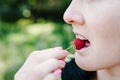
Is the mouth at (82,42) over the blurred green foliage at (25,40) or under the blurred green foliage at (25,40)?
over

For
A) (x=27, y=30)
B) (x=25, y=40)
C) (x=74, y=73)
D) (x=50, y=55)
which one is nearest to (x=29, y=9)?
(x=27, y=30)

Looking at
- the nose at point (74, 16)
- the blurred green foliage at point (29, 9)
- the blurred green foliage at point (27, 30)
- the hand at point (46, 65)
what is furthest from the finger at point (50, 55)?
the blurred green foliage at point (29, 9)

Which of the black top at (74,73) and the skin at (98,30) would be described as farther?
the black top at (74,73)

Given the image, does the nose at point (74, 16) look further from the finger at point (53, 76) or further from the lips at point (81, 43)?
the finger at point (53, 76)

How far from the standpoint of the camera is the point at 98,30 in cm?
138

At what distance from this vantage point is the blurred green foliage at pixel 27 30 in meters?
3.23

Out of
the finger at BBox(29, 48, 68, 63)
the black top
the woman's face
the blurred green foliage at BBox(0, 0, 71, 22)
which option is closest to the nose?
the woman's face

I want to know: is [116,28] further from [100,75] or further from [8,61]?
[8,61]

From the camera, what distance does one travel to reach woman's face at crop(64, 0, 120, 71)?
138cm

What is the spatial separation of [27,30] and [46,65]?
2.34 m

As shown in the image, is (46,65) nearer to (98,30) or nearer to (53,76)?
(53,76)

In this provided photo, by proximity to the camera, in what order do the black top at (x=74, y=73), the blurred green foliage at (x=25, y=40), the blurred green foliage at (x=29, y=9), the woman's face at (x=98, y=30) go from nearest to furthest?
the woman's face at (x=98, y=30) → the black top at (x=74, y=73) → the blurred green foliage at (x=25, y=40) → the blurred green foliage at (x=29, y=9)

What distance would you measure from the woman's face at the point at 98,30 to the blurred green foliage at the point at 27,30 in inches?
56.6

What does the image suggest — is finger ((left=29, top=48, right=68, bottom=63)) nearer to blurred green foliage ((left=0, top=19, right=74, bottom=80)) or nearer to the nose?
the nose
